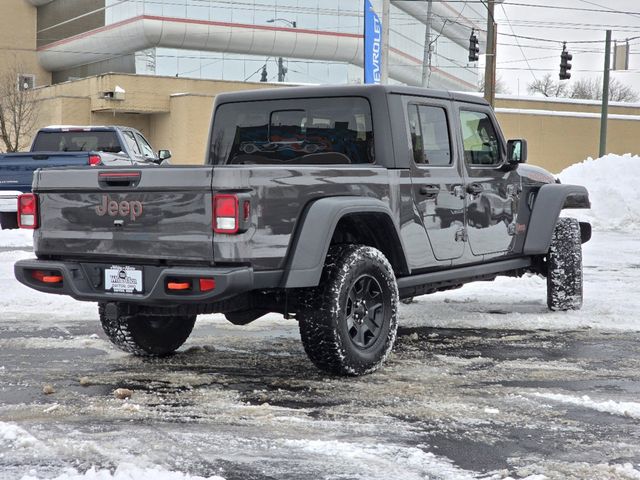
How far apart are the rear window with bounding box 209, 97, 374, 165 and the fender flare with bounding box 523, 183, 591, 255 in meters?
2.24

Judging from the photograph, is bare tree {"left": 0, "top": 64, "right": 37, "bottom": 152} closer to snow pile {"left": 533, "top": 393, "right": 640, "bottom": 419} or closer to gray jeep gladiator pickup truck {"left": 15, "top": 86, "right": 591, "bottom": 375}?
gray jeep gladiator pickup truck {"left": 15, "top": 86, "right": 591, "bottom": 375}

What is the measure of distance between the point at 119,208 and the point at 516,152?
356cm

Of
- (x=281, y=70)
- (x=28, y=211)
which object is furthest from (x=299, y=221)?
(x=281, y=70)

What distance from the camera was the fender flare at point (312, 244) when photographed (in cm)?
564

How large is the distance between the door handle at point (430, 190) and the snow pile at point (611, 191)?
488 inches

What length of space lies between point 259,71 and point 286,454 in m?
44.1

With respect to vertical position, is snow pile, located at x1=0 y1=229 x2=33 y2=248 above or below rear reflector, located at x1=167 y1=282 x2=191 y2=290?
below

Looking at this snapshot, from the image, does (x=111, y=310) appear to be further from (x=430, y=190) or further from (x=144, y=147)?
(x=144, y=147)

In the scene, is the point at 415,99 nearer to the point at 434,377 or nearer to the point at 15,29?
the point at 434,377

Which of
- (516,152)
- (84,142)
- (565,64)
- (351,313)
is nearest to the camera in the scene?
(351,313)

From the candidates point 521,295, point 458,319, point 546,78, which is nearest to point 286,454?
point 458,319

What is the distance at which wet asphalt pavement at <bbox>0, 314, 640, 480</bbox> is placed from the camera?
4.23 meters

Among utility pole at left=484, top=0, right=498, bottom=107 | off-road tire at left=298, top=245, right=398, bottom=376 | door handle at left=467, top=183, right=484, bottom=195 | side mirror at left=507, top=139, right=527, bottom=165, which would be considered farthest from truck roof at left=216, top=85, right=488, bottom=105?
utility pole at left=484, top=0, right=498, bottom=107

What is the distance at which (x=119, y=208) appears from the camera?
5.73 metres
